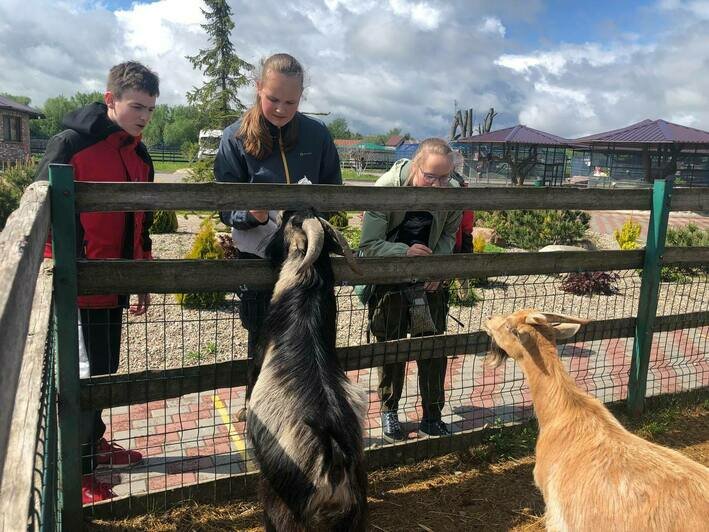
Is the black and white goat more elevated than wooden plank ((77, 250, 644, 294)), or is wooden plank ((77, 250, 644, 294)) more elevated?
wooden plank ((77, 250, 644, 294))

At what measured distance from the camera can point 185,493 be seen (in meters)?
3.29

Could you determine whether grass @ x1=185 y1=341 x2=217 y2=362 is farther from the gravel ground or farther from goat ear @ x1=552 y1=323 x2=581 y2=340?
goat ear @ x1=552 y1=323 x2=581 y2=340

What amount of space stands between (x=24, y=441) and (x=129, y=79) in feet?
7.81

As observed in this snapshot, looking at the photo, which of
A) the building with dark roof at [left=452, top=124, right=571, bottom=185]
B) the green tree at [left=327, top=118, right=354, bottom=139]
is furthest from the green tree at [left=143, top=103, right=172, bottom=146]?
the building with dark roof at [left=452, top=124, right=571, bottom=185]

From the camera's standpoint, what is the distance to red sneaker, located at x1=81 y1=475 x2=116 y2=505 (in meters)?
3.19

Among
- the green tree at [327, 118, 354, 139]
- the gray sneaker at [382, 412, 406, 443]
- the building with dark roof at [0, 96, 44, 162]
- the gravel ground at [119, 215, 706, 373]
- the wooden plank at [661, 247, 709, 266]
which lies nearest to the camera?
the gray sneaker at [382, 412, 406, 443]

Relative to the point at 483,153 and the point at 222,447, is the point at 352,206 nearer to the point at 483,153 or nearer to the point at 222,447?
the point at 222,447

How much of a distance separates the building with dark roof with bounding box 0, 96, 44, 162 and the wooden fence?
115ft

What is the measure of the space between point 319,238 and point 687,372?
15.5ft

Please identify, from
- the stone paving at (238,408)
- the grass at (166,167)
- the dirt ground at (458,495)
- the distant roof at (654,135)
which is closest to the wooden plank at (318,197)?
the stone paving at (238,408)

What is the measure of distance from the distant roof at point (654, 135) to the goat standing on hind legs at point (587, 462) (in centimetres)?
2493

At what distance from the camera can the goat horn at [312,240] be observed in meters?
2.75

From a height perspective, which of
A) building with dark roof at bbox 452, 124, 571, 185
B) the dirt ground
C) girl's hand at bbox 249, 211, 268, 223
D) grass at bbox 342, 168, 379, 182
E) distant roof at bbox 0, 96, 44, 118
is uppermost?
distant roof at bbox 0, 96, 44, 118

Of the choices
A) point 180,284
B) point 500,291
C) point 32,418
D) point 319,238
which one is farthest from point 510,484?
point 500,291
